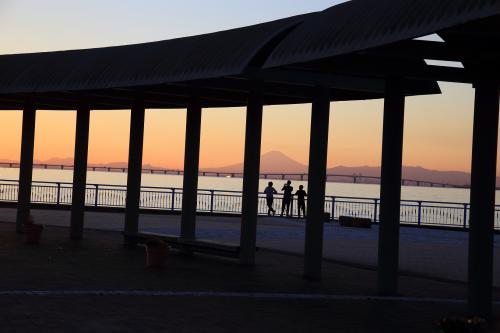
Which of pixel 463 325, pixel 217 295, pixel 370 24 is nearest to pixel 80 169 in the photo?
pixel 217 295

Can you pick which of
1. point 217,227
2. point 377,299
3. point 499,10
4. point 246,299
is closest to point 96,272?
point 246,299

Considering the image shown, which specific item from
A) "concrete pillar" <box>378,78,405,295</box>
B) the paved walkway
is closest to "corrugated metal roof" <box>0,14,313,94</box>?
"concrete pillar" <box>378,78,405,295</box>

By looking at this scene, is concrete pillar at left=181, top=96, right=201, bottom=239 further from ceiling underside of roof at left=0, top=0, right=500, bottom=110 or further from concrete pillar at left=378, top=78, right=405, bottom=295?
concrete pillar at left=378, top=78, right=405, bottom=295

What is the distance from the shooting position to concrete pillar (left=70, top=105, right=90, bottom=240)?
2555cm

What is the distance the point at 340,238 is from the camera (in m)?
30.6

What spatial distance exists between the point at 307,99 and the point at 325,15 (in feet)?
22.7

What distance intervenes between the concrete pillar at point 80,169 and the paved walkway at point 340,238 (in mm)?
4192

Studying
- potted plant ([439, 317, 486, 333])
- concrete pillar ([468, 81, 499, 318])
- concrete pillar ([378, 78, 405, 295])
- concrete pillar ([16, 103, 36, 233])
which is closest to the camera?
potted plant ([439, 317, 486, 333])

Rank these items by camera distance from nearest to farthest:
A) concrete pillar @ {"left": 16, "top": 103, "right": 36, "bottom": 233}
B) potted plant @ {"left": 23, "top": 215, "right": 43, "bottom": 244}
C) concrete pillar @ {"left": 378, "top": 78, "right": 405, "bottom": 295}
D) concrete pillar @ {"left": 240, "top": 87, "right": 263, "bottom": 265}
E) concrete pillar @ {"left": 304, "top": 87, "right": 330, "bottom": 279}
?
1. concrete pillar @ {"left": 378, "top": 78, "right": 405, "bottom": 295}
2. concrete pillar @ {"left": 304, "top": 87, "right": 330, "bottom": 279}
3. concrete pillar @ {"left": 240, "top": 87, "right": 263, "bottom": 265}
4. potted plant @ {"left": 23, "top": 215, "right": 43, "bottom": 244}
5. concrete pillar @ {"left": 16, "top": 103, "right": 36, "bottom": 233}

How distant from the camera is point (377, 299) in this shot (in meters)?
15.9

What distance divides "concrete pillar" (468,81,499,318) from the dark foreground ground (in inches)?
28.9

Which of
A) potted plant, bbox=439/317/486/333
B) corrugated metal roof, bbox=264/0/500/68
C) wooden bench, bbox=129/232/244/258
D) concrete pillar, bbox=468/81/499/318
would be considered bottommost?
potted plant, bbox=439/317/486/333

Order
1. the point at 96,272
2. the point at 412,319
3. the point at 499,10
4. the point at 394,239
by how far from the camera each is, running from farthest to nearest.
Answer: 1. the point at 96,272
2. the point at 394,239
3. the point at 412,319
4. the point at 499,10

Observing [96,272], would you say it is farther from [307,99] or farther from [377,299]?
[307,99]
